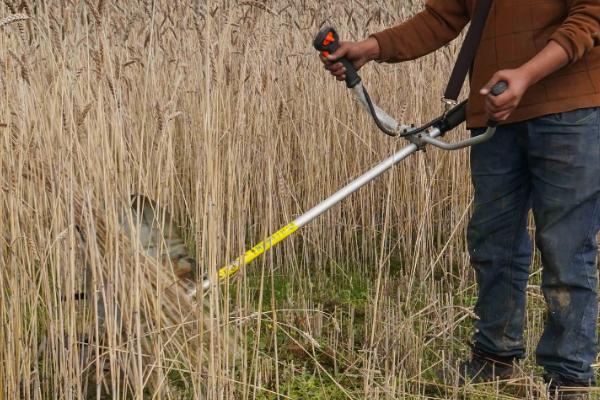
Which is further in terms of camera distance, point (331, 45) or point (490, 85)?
point (331, 45)

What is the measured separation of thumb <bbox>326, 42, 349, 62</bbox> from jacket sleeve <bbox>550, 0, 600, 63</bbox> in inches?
24.2

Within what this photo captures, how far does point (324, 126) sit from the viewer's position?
12.5 ft

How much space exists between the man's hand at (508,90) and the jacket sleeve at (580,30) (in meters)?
0.12

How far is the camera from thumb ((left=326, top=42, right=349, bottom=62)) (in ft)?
7.79

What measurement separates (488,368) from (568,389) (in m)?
0.30

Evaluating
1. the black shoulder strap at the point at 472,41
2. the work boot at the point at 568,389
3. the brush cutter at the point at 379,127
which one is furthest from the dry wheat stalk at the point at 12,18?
the work boot at the point at 568,389

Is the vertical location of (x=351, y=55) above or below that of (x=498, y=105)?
above

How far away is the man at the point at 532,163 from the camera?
2.11 meters

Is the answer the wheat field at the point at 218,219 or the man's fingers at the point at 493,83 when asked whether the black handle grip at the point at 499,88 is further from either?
the wheat field at the point at 218,219

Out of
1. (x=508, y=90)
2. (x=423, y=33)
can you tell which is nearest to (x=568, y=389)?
(x=508, y=90)

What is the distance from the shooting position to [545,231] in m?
2.23

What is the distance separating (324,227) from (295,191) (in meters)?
0.22

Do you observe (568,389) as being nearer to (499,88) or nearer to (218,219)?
(499,88)

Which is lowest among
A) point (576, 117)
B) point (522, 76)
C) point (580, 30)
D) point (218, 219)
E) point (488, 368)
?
point (488, 368)
